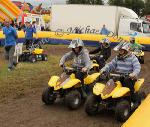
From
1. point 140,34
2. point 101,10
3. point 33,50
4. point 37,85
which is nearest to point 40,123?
point 37,85

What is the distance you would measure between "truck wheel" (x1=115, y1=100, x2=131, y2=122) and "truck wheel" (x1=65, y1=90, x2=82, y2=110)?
49.4 inches

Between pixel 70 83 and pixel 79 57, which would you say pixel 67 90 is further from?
pixel 79 57

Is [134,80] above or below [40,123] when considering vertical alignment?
above

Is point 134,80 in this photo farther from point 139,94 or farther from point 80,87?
point 80,87

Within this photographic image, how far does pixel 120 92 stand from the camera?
9.02 metres

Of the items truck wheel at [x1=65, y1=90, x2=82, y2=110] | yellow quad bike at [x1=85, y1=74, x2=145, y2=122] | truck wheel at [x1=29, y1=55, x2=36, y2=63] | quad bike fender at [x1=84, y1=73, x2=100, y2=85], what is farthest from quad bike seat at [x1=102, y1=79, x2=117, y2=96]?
truck wheel at [x1=29, y1=55, x2=36, y2=63]

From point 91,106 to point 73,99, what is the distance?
2.21 ft

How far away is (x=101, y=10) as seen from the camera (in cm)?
3375

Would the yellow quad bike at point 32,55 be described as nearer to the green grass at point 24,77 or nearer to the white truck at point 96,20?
the green grass at point 24,77

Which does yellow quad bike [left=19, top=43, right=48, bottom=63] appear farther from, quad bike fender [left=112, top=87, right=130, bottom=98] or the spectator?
the spectator

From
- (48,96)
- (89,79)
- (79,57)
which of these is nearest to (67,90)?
(48,96)

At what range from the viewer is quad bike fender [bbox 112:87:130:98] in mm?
8961

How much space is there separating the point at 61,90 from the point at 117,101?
1.53 m

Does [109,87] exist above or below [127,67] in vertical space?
below
